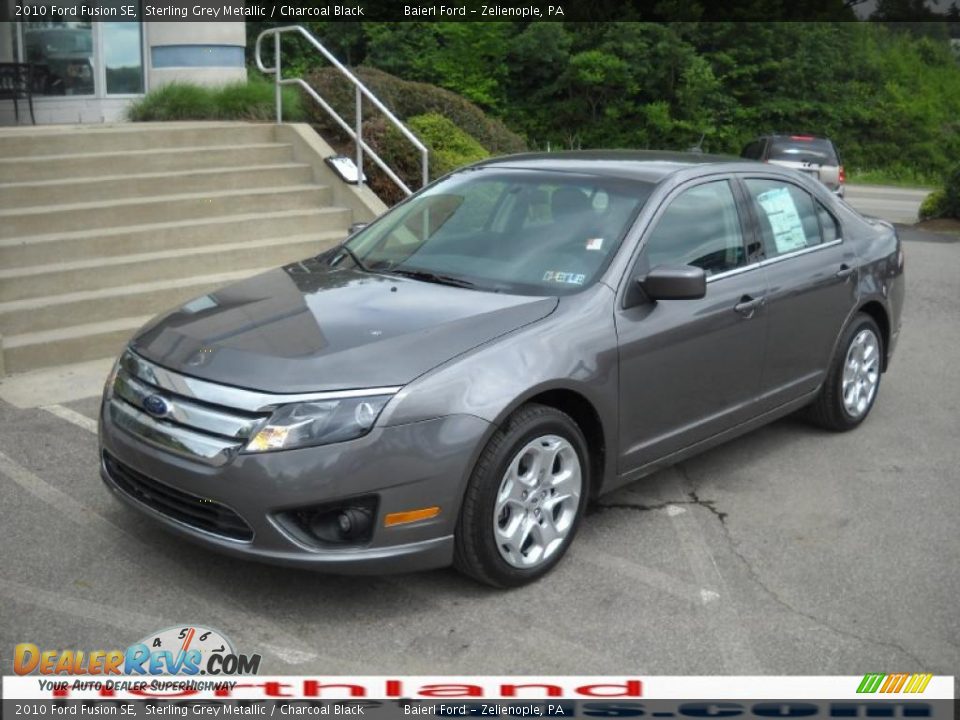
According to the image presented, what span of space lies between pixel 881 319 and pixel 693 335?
2.18 m

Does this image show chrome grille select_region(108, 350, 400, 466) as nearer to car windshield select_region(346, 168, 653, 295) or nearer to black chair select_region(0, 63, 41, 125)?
car windshield select_region(346, 168, 653, 295)

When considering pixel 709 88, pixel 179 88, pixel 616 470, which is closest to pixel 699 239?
pixel 616 470

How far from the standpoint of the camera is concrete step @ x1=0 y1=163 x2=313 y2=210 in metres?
9.30

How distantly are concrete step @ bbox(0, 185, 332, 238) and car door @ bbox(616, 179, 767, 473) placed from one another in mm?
5522

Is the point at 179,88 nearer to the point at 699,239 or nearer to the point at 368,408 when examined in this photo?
the point at 699,239

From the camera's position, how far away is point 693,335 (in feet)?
17.2

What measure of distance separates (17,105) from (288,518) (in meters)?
10.7

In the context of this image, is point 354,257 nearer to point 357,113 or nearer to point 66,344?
point 66,344

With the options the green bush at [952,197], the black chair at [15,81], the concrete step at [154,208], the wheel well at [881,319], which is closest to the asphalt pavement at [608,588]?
the wheel well at [881,319]

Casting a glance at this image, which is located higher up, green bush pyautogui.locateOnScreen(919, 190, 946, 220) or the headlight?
the headlight

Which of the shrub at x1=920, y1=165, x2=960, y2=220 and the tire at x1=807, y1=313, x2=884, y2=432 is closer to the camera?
the tire at x1=807, y1=313, x2=884, y2=432

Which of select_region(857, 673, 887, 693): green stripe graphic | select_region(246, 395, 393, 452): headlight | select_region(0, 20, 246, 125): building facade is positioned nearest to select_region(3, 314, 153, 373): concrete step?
select_region(246, 395, 393, 452): headlight

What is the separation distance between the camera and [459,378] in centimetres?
428

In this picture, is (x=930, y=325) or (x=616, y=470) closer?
(x=616, y=470)
